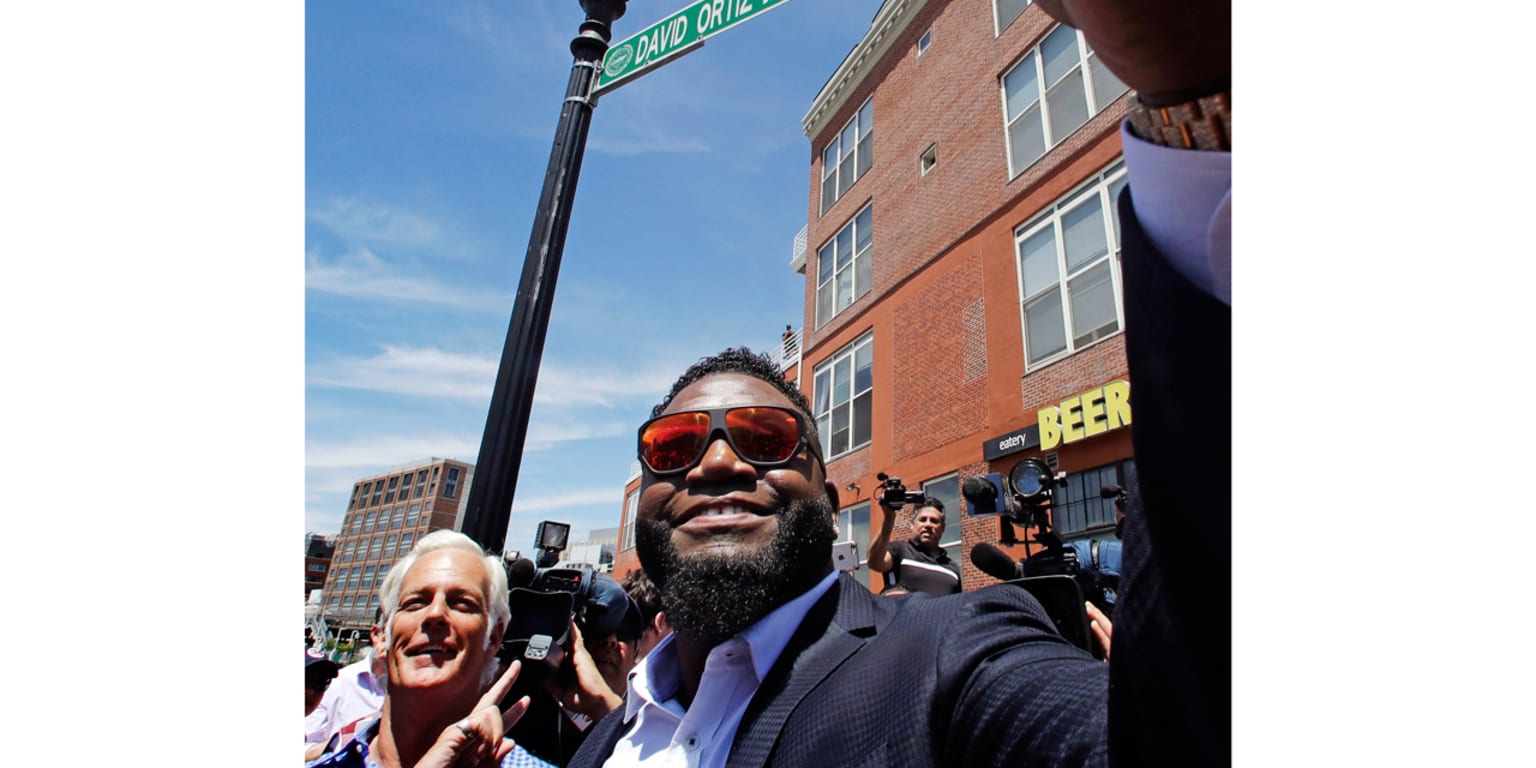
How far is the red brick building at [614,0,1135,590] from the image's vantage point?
9539 mm

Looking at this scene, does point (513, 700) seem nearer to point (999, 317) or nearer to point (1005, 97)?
point (999, 317)

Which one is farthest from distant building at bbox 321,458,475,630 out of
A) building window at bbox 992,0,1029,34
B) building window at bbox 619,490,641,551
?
building window at bbox 619,490,641,551

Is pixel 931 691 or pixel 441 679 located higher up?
pixel 931 691

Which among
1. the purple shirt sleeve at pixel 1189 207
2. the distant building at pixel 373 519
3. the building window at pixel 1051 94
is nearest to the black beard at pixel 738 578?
the purple shirt sleeve at pixel 1189 207

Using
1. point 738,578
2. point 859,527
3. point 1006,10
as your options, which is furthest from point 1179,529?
point 1006,10

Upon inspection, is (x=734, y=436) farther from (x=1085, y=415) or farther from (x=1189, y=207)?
(x=1085, y=415)

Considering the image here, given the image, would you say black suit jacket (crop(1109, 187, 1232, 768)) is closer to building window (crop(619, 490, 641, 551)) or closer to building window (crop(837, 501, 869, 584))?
building window (crop(837, 501, 869, 584))

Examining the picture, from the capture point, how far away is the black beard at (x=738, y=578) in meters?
1.67

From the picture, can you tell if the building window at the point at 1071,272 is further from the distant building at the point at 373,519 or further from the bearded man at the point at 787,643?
the bearded man at the point at 787,643

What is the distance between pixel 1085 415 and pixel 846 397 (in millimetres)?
6264

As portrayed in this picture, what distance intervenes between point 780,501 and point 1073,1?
1.51m

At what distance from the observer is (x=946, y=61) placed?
13914 mm

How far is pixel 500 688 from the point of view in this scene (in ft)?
6.81
